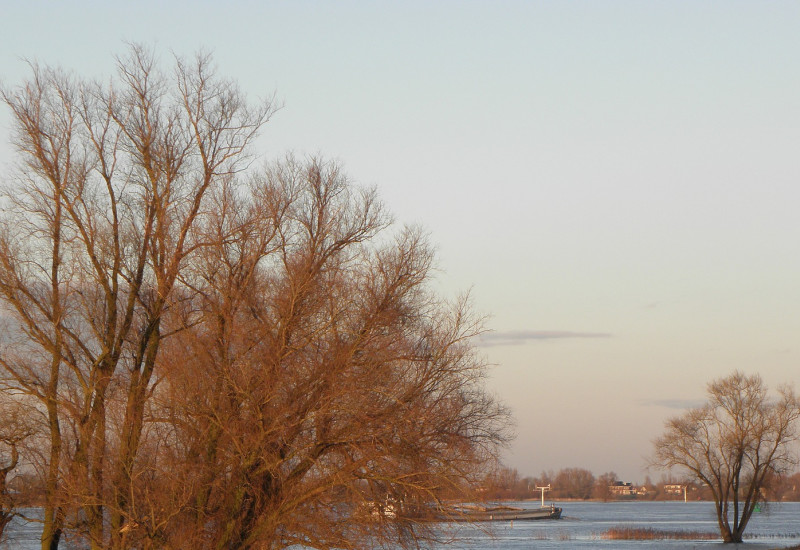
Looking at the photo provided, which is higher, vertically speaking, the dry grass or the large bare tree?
the large bare tree

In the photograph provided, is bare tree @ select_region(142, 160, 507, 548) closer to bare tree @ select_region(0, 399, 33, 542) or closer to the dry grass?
bare tree @ select_region(0, 399, 33, 542)

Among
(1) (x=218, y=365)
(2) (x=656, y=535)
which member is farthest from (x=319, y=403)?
(2) (x=656, y=535)

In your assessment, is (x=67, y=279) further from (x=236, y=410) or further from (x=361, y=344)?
(x=361, y=344)

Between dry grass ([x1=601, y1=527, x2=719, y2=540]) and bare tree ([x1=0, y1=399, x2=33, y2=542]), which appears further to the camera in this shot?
dry grass ([x1=601, y1=527, x2=719, y2=540])

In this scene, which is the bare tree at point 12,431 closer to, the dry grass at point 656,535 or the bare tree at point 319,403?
the bare tree at point 319,403

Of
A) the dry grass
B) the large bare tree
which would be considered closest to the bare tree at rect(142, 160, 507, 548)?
the large bare tree

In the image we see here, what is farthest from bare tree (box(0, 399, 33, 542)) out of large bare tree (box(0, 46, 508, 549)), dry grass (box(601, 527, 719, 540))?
dry grass (box(601, 527, 719, 540))

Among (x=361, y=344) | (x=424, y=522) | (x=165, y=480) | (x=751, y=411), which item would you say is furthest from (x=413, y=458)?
(x=751, y=411)

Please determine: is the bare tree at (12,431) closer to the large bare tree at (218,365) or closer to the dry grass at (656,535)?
the large bare tree at (218,365)

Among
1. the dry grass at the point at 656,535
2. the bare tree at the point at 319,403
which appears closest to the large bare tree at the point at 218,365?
the bare tree at the point at 319,403

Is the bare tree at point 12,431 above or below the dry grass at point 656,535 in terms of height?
above

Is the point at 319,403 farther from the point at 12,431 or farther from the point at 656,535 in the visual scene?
the point at 656,535

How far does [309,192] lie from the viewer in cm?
2473

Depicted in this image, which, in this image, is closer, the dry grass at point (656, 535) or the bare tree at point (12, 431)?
the bare tree at point (12, 431)
